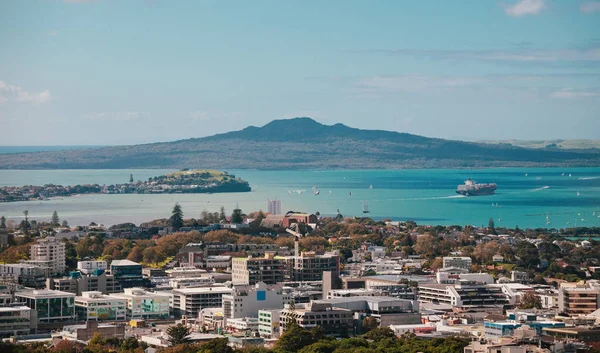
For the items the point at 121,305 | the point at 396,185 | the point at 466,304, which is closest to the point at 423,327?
the point at 466,304

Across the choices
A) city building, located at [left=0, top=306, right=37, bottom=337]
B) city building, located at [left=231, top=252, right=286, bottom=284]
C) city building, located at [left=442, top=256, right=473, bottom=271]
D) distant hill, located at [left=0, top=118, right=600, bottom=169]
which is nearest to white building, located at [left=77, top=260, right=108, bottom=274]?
city building, located at [left=231, top=252, right=286, bottom=284]

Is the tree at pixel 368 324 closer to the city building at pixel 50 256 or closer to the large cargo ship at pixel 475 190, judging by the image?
the city building at pixel 50 256

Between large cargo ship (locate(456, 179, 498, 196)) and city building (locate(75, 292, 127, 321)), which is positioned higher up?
large cargo ship (locate(456, 179, 498, 196))

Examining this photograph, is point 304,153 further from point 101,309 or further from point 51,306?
point 51,306

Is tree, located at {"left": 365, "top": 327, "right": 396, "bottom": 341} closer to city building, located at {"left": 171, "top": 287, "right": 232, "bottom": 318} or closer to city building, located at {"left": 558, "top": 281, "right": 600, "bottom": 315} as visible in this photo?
city building, located at {"left": 558, "top": 281, "right": 600, "bottom": 315}

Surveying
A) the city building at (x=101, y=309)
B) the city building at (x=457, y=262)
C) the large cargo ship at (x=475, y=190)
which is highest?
the large cargo ship at (x=475, y=190)

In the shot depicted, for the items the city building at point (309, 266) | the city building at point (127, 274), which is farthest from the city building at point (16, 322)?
the city building at point (309, 266)

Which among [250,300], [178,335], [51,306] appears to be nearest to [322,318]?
[250,300]
